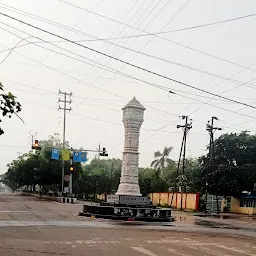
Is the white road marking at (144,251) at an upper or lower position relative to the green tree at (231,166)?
lower

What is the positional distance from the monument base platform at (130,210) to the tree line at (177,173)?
21.0m

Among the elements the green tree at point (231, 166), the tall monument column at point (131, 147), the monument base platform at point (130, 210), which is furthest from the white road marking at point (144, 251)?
the green tree at point (231, 166)

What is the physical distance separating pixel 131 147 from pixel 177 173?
28487mm

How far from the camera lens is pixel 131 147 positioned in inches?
1178

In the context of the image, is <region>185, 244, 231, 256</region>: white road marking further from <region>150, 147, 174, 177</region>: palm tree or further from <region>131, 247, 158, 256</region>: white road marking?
<region>150, 147, 174, 177</region>: palm tree

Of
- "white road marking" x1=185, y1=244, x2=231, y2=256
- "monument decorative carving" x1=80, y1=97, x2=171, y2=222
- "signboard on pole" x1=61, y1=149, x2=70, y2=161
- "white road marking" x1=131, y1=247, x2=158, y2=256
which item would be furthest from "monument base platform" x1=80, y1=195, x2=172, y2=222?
"signboard on pole" x1=61, y1=149, x2=70, y2=161

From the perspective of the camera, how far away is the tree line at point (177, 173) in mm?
49000

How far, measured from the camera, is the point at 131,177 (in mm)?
29625

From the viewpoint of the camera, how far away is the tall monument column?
97.0 ft

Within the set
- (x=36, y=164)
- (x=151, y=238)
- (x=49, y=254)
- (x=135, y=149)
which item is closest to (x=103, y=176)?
(x=36, y=164)

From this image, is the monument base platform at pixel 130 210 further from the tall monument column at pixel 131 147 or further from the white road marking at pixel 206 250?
the white road marking at pixel 206 250

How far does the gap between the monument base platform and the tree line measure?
2104 cm

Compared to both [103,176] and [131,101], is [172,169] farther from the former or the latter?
[131,101]

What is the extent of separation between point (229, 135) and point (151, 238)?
39412 millimetres
